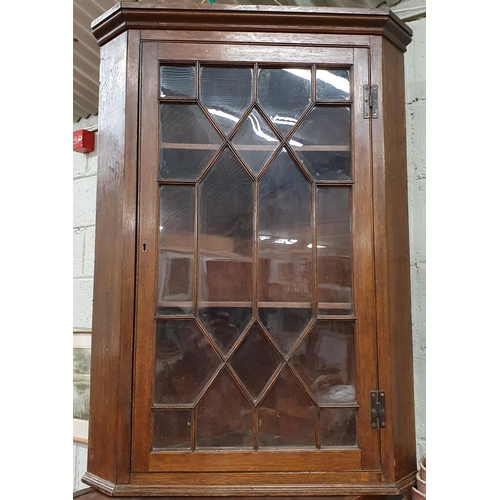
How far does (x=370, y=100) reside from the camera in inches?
41.4

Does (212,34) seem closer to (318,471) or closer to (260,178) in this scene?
(260,178)

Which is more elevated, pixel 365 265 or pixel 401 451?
pixel 365 265

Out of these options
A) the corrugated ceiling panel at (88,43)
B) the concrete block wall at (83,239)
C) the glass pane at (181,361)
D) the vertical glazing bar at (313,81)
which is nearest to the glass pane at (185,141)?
the vertical glazing bar at (313,81)

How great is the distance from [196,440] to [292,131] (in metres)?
0.70

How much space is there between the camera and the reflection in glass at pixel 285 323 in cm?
100

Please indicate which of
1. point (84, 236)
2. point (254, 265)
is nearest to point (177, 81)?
point (254, 265)

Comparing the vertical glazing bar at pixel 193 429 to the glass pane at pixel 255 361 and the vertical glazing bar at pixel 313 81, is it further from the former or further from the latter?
the vertical glazing bar at pixel 313 81

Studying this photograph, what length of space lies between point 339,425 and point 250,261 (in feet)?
1.31

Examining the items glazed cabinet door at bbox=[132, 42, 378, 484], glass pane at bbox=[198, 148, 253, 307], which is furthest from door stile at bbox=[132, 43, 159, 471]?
glass pane at bbox=[198, 148, 253, 307]

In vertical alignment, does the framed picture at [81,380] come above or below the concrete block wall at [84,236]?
below

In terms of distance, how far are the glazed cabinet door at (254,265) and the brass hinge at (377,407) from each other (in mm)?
15

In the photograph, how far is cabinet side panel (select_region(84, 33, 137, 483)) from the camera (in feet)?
3.22

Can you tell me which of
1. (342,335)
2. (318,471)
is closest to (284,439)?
(318,471)

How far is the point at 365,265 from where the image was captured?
3.34 feet
